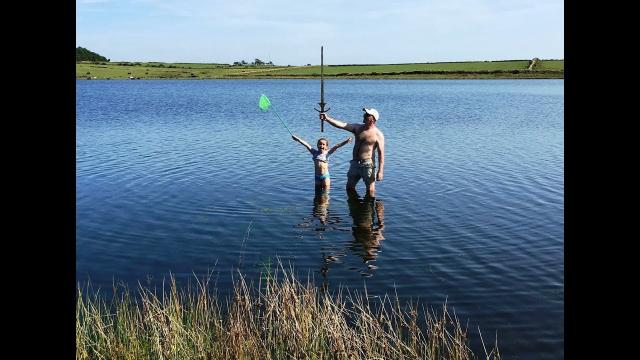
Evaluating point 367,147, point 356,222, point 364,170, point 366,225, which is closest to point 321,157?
point 364,170

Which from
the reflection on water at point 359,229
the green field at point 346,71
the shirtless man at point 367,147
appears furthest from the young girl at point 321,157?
the green field at point 346,71

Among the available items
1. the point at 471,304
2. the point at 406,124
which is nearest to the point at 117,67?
the point at 406,124

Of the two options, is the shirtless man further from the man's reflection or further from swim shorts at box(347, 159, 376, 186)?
the man's reflection

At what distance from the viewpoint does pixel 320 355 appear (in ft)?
22.3

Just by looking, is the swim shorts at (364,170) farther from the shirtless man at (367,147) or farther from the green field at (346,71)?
the green field at (346,71)

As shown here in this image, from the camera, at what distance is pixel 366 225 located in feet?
48.8

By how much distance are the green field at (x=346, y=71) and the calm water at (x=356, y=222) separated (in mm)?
101753

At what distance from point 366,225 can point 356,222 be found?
366 millimetres

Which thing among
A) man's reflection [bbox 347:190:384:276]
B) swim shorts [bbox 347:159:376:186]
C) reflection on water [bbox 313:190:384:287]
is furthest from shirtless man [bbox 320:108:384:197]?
reflection on water [bbox 313:190:384:287]

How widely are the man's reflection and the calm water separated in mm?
50

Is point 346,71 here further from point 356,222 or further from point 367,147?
point 356,222

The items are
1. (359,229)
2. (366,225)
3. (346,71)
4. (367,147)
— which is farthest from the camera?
(346,71)

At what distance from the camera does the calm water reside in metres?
10.6
